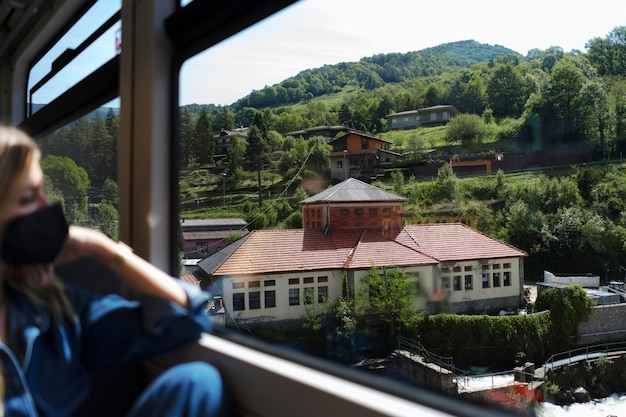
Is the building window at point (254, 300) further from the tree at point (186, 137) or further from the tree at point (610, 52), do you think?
the tree at point (610, 52)

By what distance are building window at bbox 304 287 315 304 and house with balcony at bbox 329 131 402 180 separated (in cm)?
34

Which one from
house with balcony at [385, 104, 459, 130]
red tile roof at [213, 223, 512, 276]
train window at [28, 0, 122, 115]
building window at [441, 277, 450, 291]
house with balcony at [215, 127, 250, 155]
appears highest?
train window at [28, 0, 122, 115]

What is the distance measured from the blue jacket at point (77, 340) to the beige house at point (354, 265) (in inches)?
10.7

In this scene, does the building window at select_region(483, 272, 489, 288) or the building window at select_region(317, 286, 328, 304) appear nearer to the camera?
the building window at select_region(483, 272, 489, 288)

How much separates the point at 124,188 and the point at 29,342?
87 cm

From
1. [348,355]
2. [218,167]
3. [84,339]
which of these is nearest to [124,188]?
[218,167]

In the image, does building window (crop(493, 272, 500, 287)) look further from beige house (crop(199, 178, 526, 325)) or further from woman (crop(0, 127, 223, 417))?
woman (crop(0, 127, 223, 417))

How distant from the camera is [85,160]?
117 inches

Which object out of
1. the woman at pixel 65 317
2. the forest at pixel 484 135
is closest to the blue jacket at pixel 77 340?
the woman at pixel 65 317

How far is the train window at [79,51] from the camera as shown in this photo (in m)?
2.60

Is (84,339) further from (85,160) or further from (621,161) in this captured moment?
(85,160)

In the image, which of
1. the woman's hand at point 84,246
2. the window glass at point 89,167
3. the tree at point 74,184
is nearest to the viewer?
the woman's hand at point 84,246

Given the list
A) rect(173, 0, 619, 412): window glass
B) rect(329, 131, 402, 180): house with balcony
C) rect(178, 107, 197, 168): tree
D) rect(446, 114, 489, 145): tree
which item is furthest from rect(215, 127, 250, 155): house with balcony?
rect(446, 114, 489, 145): tree

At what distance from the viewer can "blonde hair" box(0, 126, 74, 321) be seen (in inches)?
40.4
